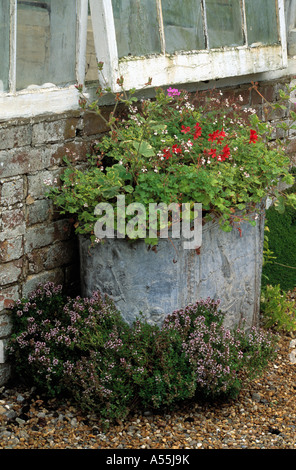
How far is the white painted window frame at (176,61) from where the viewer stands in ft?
11.3

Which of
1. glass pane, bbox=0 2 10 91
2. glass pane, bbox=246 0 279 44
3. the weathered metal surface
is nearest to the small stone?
the weathered metal surface

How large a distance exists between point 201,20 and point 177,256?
1.59 m

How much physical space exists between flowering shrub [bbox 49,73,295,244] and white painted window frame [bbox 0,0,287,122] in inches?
4.2

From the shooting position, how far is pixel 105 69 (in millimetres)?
3508

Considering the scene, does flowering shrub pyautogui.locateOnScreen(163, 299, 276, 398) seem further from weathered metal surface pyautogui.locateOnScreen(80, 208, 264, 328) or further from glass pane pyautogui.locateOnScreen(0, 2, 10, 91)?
glass pane pyautogui.locateOnScreen(0, 2, 10, 91)

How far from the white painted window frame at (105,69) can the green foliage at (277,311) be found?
1466 mm

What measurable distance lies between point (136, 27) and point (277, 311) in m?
1.98

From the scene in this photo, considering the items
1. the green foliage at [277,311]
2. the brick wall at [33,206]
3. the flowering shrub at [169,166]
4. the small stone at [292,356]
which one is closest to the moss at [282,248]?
the green foliage at [277,311]

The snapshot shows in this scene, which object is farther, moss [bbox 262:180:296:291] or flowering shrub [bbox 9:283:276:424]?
moss [bbox 262:180:296:291]

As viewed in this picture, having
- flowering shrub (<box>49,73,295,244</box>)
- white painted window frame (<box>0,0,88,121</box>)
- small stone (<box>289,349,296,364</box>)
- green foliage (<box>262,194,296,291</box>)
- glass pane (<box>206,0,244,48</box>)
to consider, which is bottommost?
small stone (<box>289,349,296,364</box>)

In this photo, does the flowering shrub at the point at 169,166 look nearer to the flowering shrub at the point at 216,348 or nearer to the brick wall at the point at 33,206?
→ the brick wall at the point at 33,206

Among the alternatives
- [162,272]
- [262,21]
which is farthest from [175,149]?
[262,21]

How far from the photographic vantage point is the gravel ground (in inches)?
122

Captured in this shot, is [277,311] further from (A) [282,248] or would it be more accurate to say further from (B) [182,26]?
(B) [182,26]
